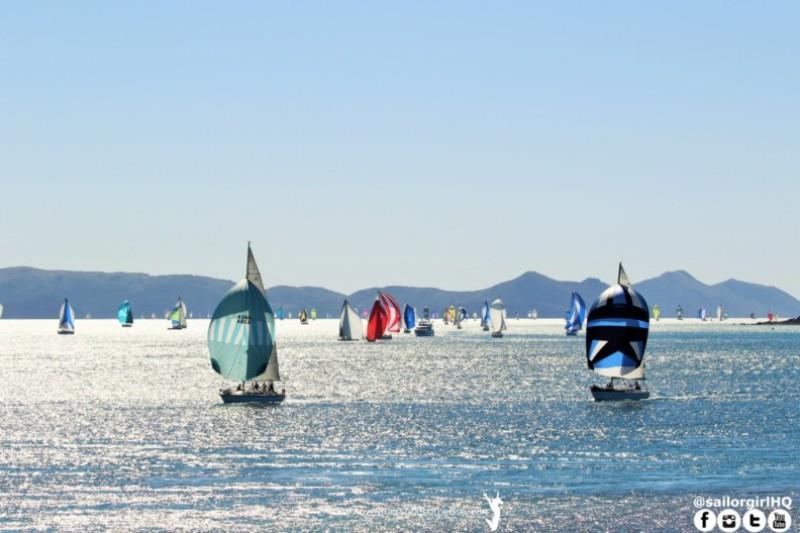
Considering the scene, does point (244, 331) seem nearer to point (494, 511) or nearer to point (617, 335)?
point (617, 335)

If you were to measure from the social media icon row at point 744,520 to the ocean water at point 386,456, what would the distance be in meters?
0.82

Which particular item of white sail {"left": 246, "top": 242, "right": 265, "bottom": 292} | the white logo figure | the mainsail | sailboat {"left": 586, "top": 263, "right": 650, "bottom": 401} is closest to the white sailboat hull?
white sail {"left": 246, "top": 242, "right": 265, "bottom": 292}

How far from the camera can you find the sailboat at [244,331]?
94625 millimetres

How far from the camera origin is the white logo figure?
1992 inches

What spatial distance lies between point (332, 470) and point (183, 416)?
31683 millimetres

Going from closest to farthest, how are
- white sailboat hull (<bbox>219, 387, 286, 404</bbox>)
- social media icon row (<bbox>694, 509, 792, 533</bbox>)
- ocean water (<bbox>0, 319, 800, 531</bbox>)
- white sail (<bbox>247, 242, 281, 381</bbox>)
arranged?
social media icon row (<bbox>694, 509, 792, 533</bbox>) < ocean water (<bbox>0, 319, 800, 531</bbox>) < white sail (<bbox>247, 242, 281, 381</bbox>) < white sailboat hull (<bbox>219, 387, 286, 404</bbox>)

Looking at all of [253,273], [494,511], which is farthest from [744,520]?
[253,273]

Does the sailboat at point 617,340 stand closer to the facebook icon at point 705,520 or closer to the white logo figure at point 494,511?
the white logo figure at point 494,511

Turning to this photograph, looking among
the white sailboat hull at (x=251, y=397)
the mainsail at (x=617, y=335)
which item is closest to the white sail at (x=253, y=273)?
the white sailboat hull at (x=251, y=397)

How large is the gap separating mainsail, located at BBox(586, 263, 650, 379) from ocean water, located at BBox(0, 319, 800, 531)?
3.66 m

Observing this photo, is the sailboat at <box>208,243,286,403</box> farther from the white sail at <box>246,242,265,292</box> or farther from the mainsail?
the mainsail

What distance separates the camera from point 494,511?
174ft

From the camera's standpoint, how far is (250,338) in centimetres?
9462

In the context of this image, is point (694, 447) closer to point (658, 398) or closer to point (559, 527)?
point (559, 527)
